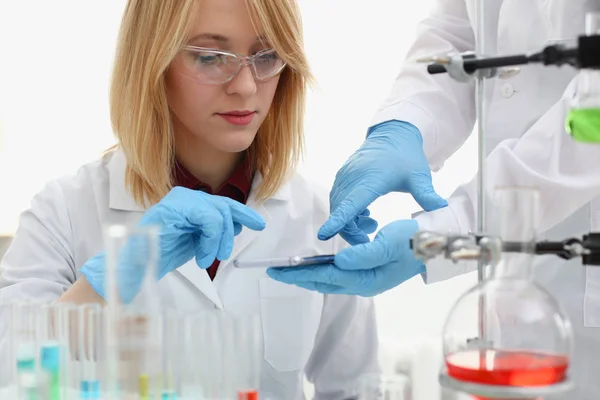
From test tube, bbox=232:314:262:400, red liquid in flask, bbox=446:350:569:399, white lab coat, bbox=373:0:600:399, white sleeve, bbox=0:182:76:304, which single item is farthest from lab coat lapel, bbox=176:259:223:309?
red liquid in flask, bbox=446:350:569:399

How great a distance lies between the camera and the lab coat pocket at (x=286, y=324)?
183 cm

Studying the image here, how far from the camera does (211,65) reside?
5.38 feet

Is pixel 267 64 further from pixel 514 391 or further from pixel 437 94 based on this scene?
pixel 514 391

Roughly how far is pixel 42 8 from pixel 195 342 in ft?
8.58

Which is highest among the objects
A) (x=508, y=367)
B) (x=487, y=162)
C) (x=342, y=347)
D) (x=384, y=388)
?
(x=487, y=162)

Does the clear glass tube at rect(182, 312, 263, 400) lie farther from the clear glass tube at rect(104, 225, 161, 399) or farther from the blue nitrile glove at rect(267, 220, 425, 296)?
the blue nitrile glove at rect(267, 220, 425, 296)

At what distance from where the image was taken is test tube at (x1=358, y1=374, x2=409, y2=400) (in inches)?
42.4

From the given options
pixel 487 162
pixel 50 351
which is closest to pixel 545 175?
pixel 487 162

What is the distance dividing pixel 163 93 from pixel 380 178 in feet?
1.87

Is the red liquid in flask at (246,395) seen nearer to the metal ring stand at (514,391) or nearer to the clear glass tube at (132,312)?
the clear glass tube at (132,312)

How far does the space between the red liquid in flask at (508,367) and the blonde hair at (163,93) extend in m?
1.03

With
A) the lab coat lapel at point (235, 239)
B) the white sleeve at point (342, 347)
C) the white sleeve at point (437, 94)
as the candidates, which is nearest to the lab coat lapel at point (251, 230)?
the lab coat lapel at point (235, 239)

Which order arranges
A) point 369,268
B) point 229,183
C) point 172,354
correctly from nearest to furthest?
point 172,354 → point 369,268 → point 229,183

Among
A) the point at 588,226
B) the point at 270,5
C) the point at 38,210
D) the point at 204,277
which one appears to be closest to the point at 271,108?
the point at 270,5
